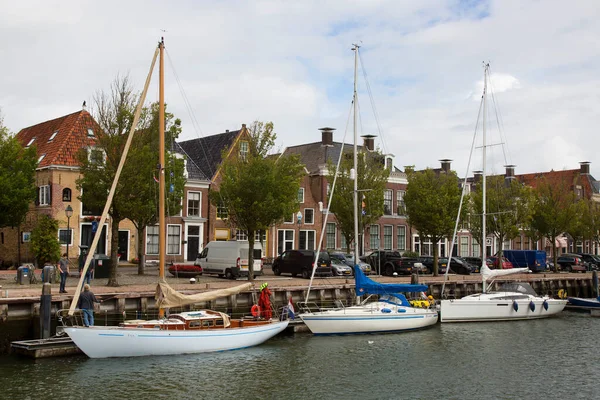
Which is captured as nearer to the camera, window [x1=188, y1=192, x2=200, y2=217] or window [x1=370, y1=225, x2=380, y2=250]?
window [x1=188, y1=192, x2=200, y2=217]

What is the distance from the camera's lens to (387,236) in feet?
229

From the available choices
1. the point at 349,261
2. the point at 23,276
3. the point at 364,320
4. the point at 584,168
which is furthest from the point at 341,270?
the point at 584,168

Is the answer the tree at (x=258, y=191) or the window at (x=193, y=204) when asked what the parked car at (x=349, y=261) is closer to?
the tree at (x=258, y=191)

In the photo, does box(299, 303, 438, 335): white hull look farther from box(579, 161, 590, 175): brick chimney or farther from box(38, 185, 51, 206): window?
box(579, 161, 590, 175): brick chimney

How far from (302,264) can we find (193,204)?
14.3m

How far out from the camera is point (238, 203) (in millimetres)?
40469

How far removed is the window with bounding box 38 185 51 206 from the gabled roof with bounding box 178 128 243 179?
1344cm

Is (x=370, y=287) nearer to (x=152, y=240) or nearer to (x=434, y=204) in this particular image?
(x=434, y=204)

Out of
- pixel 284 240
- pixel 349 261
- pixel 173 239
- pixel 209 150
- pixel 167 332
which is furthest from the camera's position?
pixel 209 150

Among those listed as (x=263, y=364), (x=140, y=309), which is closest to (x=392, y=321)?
(x=263, y=364)

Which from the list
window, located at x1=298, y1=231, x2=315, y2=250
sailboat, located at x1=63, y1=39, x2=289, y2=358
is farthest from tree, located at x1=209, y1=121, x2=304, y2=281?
window, located at x1=298, y1=231, x2=315, y2=250

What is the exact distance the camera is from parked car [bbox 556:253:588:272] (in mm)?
65000

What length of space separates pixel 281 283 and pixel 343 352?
12967 millimetres

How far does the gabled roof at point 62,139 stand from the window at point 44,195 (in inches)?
64.4
